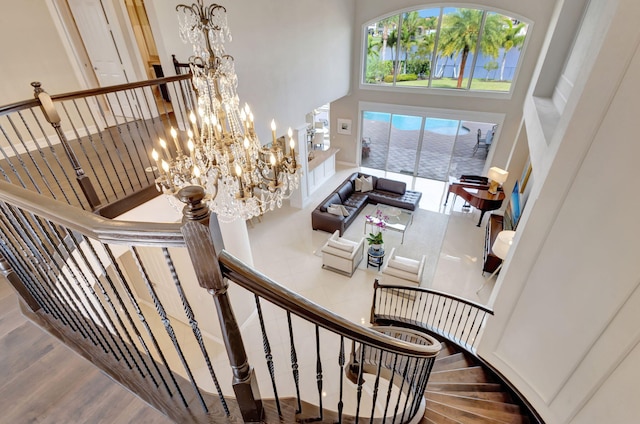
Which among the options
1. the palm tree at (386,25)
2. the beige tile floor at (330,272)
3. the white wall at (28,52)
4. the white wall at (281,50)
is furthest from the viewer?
the palm tree at (386,25)

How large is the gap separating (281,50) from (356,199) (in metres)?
4.11

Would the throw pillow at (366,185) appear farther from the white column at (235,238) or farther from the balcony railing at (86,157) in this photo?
the balcony railing at (86,157)

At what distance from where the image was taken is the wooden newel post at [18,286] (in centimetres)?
197

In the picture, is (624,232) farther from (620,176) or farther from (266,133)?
(266,133)

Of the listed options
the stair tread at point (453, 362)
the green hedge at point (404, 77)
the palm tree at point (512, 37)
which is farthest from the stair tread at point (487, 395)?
the green hedge at point (404, 77)

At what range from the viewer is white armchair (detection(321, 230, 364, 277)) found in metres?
6.07

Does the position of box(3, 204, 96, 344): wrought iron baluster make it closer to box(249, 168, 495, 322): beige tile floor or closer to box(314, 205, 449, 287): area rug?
box(249, 168, 495, 322): beige tile floor

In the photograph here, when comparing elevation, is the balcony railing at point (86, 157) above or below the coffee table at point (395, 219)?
above

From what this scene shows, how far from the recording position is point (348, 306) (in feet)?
18.2

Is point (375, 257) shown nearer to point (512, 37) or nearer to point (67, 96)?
point (67, 96)

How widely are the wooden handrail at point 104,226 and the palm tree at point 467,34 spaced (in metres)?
9.16

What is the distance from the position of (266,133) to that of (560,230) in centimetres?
512

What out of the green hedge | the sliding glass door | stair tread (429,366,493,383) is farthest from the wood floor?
the green hedge

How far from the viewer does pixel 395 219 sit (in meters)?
7.62
